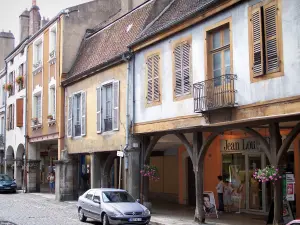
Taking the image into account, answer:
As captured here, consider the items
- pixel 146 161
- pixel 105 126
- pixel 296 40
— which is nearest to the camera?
pixel 296 40

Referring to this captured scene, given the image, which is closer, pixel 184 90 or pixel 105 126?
pixel 184 90

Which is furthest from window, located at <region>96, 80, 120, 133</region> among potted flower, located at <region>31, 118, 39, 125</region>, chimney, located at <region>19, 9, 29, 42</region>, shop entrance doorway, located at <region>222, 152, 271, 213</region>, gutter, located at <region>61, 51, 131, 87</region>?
chimney, located at <region>19, 9, 29, 42</region>

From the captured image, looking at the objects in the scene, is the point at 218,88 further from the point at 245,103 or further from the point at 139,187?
the point at 139,187

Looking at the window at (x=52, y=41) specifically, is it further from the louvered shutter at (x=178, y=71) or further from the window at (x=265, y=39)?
the window at (x=265, y=39)

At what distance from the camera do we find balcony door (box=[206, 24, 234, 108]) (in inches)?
565

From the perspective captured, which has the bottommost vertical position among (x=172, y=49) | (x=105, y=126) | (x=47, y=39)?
(x=105, y=126)

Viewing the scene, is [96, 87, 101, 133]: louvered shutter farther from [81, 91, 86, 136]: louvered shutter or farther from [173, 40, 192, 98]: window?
[173, 40, 192, 98]: window

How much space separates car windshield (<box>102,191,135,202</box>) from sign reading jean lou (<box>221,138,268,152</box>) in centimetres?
561

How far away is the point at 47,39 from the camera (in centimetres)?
3072

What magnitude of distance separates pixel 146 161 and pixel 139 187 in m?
1.18

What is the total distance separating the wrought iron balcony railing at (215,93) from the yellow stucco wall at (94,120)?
6.09 metres

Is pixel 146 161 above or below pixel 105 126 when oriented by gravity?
below

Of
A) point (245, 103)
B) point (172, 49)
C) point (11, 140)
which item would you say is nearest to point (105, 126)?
point (172, 49)

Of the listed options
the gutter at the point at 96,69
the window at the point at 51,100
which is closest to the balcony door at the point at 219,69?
the gutter at the point at 96,69
